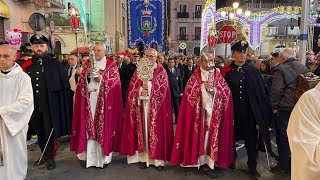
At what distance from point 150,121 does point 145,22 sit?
5.98 metres

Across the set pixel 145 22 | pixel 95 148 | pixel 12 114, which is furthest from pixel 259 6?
pixel 12 114

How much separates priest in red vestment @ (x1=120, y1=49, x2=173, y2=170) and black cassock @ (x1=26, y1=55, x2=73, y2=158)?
1.10 m

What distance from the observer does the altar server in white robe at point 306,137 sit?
2.03 m

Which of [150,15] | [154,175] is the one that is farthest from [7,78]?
[150,15]

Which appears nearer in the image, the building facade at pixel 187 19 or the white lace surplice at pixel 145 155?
the white lace surplice at pixel 145 155

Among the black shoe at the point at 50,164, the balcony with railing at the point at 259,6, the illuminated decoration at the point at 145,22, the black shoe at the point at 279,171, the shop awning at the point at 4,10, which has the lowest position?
the black shoe at the point at 279,171

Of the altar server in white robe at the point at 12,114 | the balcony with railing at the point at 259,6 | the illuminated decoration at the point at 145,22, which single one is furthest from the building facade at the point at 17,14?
the balcony with railing at the point at 259,6

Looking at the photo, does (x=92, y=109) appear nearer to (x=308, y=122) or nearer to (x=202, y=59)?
(x=202, y=59)

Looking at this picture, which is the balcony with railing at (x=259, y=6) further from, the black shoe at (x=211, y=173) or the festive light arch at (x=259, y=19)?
the black shoe at (x=211, y=173)

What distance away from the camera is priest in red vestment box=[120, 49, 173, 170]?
497cm

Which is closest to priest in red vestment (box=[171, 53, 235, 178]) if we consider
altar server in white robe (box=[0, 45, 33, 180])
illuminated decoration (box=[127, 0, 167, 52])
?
altar server in white robe (box=[0, 45, 33, 180])

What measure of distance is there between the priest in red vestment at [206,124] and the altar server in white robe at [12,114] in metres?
2.24

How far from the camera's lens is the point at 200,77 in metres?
4.79

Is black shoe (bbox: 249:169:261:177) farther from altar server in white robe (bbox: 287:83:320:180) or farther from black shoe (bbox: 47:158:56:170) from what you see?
black shoe (bbox: 47:158:56:170)
